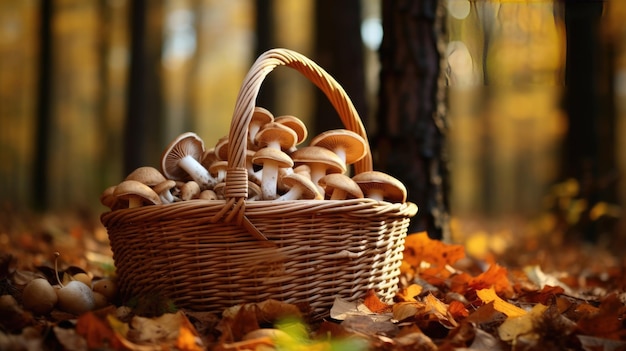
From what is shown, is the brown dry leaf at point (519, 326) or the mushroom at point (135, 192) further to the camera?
the mushroom at point (135, 192)

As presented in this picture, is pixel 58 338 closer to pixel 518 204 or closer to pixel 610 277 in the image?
pixel 610 277

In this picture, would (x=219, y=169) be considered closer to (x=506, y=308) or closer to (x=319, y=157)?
(x=319, y=157)

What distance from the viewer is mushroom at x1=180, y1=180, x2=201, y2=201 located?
2.50m

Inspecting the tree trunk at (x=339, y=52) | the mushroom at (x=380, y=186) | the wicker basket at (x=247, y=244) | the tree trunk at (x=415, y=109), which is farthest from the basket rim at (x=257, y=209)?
the tree trunk at (x=339, y=52)

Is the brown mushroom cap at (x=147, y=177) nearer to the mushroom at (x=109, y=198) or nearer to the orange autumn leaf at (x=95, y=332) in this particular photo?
the mushroom at (x=109, y=198)

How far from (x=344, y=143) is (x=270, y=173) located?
1.59 ft

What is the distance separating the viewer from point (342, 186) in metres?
2.38

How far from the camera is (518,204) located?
87.5 ft

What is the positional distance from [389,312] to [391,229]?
35cm

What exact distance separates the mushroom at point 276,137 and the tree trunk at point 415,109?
1079mm

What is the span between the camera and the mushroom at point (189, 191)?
8.19 feet

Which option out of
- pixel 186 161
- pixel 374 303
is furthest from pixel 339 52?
pixel 374 303

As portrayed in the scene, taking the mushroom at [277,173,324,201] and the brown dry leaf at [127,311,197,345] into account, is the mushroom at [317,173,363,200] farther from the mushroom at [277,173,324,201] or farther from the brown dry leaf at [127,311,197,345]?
the brown dry leaf at [127,311,197,345]

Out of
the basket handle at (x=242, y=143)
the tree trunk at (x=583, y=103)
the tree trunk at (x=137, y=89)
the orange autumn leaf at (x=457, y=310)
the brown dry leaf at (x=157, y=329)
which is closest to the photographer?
the brown dry leaf at (x=157, y=329)
